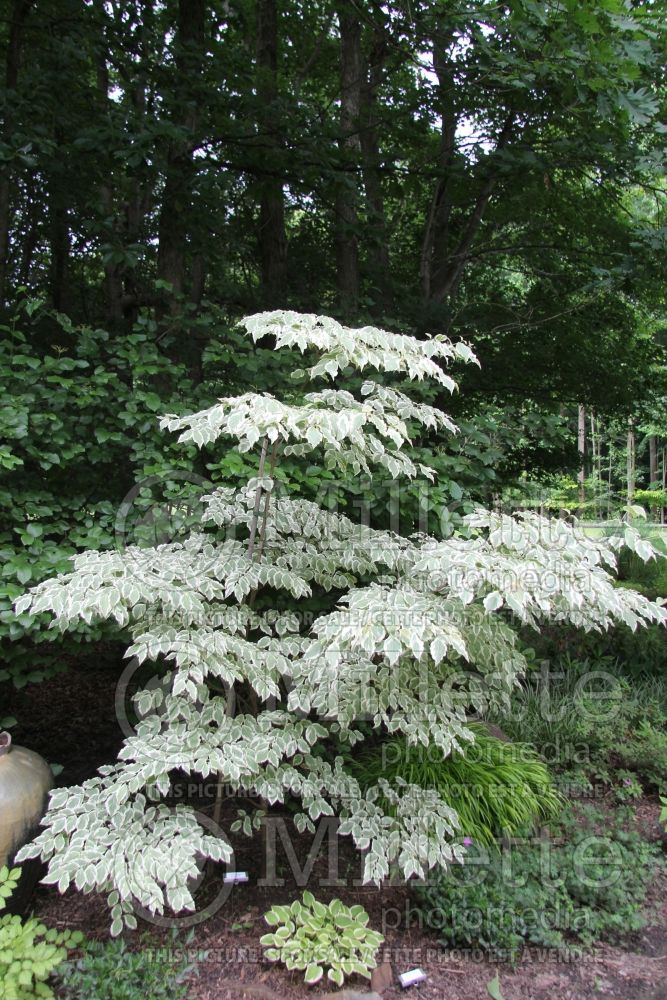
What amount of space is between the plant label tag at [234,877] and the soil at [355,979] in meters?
0.04

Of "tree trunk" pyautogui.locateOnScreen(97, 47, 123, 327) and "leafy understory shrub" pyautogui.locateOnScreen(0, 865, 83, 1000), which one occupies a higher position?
"tree trunk" pyautogui.locateOnScreen(97, 47, 123, 327)

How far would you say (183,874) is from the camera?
1.77m

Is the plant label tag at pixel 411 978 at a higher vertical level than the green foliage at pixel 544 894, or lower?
lower

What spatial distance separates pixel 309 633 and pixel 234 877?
3.09 feet

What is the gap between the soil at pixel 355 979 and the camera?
6.38 ft

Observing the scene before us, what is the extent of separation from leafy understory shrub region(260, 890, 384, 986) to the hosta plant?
Result: 0.18m

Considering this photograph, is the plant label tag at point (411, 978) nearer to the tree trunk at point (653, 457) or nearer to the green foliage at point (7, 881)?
the green foliage at point (7, 881)

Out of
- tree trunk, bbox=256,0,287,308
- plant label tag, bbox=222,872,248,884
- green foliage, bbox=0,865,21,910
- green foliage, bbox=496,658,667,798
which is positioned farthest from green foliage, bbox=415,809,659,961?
tree trunk, bbox=256,0,287,308

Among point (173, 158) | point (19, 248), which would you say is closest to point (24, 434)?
point (173, 158)

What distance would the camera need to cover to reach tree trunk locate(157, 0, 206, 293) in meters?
3.18

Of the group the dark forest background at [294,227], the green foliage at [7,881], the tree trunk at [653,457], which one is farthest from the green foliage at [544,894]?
the tree trunk at [653,457]

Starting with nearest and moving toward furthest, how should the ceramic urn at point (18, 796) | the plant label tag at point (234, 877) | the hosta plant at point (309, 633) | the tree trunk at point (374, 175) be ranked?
the hosta plant at point (309, 633)
the ceramic urn at point (18, 796)
the plant label tag at point (234, 877)
the tree trunk at point (374, 175)

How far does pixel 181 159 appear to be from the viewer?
3271mm

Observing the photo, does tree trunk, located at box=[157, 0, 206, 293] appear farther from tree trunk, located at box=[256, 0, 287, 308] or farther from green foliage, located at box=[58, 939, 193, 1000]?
green foliage, located at box=[58, 939, 193, 1000]
